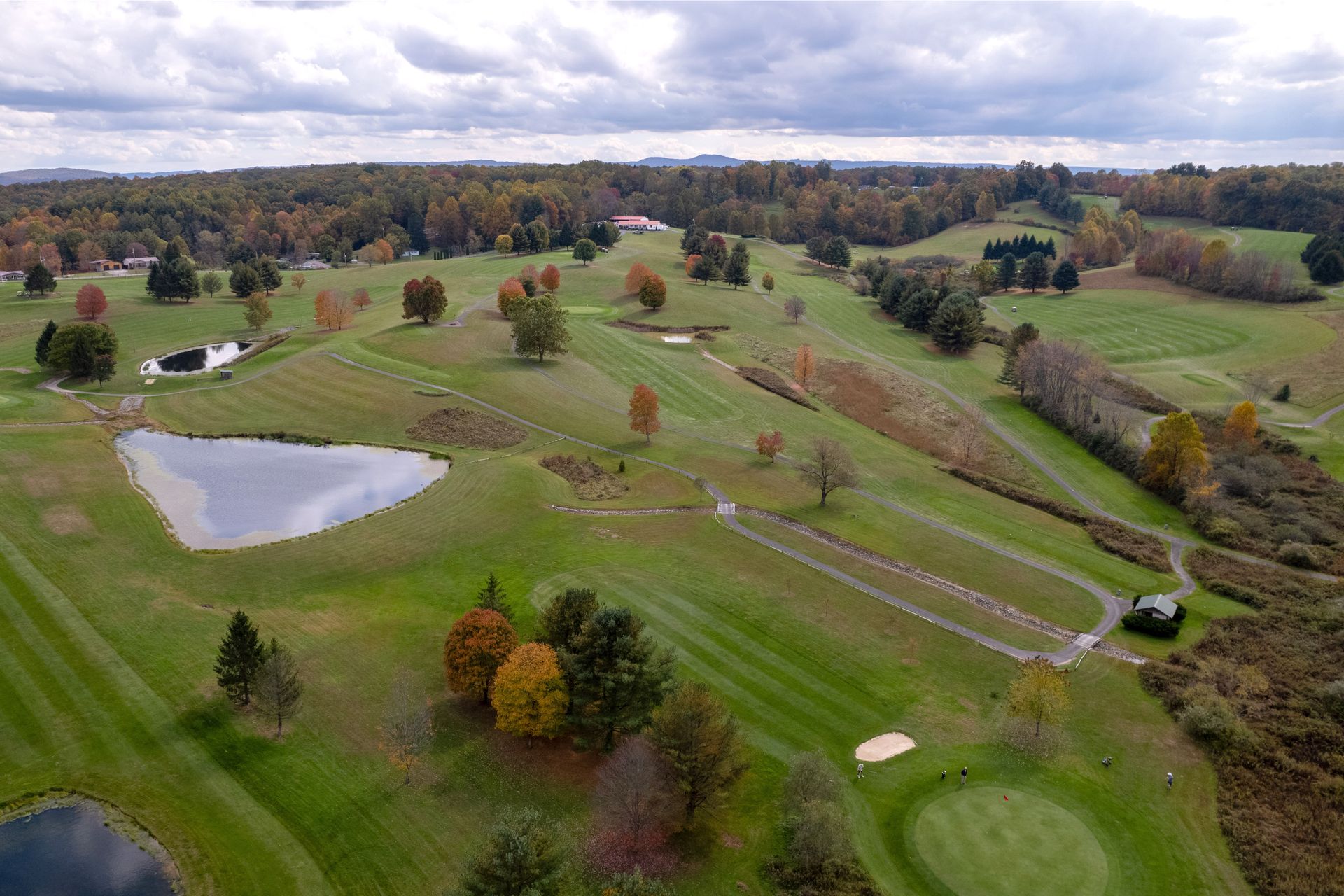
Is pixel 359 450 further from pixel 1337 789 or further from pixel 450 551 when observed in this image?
pixel 1337 789

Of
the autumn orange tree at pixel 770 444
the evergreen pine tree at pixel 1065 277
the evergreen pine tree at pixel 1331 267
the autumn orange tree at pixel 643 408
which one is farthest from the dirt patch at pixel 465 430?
the evergreen pine tree at pixel 1331 267

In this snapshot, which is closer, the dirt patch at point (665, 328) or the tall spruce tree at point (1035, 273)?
the dirt patch at point (665, 328)

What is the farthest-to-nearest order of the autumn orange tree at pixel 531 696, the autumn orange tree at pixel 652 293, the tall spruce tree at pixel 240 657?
the autumn orange tree at pixel 652 293
the tall spruce tree at pixel 240 657
the autumn orange tree at pixel 531 696

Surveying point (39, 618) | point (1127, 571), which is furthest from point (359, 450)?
point (1127, 571)

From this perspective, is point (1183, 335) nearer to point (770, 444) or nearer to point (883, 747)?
point (770, 444)

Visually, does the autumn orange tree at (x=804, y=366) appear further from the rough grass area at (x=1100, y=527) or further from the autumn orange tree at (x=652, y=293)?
the autumn orange tree at (x=652, y=293)

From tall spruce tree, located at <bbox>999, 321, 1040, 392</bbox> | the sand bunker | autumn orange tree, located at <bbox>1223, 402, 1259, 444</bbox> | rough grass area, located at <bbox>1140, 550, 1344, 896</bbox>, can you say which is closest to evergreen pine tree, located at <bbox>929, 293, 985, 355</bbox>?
tall spruce tree, located at <bbox>999, 321, 1040, 392</bbox>

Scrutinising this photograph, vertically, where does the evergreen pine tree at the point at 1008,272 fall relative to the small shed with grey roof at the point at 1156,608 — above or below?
above

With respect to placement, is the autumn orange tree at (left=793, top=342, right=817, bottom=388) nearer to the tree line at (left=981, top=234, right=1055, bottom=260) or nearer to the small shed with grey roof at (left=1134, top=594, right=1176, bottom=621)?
the small shed with grey roof at (left=1134, top=594, right=1176, bottom=621)
